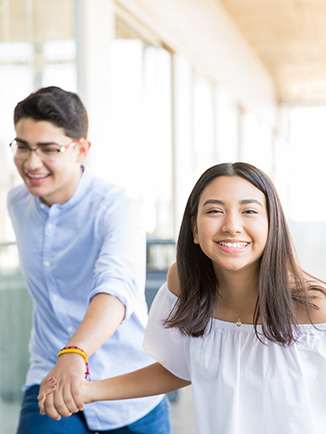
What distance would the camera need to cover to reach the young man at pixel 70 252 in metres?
1.77

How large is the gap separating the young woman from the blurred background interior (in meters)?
1.80

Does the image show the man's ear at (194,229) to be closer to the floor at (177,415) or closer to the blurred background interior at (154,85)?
the blurred background interior at (154,85)

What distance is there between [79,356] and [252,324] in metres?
0.39

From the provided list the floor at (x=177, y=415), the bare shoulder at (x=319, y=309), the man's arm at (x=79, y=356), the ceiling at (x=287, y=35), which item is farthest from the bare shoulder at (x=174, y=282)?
the ceiling at (x=287, y=35)

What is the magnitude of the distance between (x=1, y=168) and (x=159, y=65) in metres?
3.39

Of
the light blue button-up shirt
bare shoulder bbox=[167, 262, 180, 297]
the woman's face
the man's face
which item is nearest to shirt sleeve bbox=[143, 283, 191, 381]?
bare shoulder bbox=[167, 262, 180, 297]

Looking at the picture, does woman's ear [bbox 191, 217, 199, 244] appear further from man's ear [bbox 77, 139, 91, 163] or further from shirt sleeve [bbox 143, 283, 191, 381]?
man's ear [bbox 77, 139, 91, 163]

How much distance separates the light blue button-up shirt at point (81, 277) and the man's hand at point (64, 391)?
0.41m

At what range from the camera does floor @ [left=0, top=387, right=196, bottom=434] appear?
3.22 m

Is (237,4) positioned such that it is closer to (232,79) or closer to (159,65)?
(232,79)

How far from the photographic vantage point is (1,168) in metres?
3.06

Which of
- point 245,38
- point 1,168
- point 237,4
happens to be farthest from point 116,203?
point 245,38

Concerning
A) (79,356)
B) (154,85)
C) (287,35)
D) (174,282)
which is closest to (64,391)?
(79,356)

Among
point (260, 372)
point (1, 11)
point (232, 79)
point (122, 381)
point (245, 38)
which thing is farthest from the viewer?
point (245, 38)
